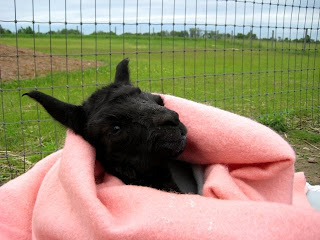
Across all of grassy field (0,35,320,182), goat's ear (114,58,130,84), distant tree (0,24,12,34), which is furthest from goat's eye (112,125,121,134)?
distant tree (0,24,12,34)

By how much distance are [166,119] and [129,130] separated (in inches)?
9.7

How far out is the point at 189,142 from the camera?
2.60 m

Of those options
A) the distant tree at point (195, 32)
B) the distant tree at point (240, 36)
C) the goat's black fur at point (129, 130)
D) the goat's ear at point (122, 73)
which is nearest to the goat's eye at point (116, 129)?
the goat's black fur at point (129, 130)

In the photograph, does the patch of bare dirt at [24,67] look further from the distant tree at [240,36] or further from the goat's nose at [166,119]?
the goat's nose at [166,119]

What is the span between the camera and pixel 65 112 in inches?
95.1

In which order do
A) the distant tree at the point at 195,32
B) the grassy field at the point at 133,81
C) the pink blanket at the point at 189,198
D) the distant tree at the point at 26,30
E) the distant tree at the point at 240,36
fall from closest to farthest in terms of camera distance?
the pink blanket at the point at 189,198 → the distant tree at the point at 26,30 → the grassy field at the point at 133,81 → the distant tree at the point at 195,32 → the distant tree at the point at 240,36

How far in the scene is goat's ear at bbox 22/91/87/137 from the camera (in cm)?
230

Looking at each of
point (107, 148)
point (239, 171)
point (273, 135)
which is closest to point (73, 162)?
point (107, 148)

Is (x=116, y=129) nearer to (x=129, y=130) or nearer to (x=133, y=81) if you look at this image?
(x=129, y=130)

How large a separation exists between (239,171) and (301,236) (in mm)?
567

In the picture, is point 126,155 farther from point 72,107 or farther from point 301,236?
point 301,236

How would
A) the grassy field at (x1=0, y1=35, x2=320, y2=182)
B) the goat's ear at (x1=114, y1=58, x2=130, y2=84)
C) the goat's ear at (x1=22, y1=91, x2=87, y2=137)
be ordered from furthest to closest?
the grassy field at (x1=0, y1=35, x2=320, y2=182) < the goat's ear at (x1=114, y1=58, x2=130, y2=84) < the goat's ear at (x1=22, y1=91, x2=87, y2=137)

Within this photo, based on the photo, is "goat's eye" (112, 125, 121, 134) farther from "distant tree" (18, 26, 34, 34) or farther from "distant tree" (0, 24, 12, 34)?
"distant tree" (0, 24, 12, 34)

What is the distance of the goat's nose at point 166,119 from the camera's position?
2174 mm
